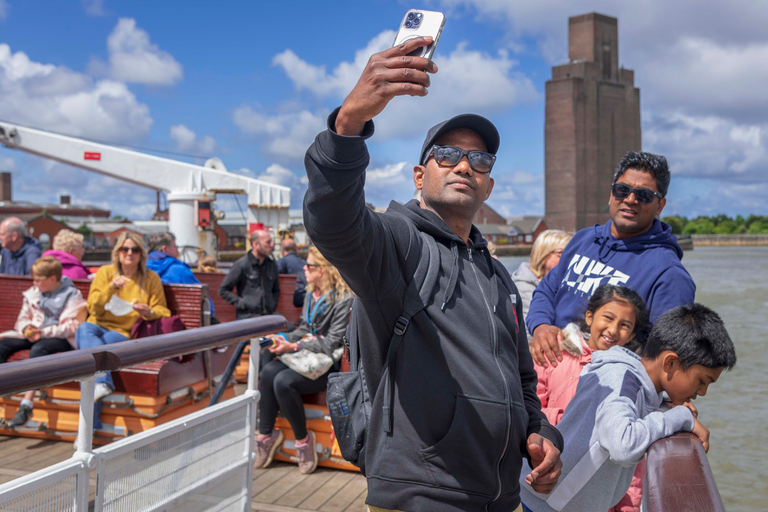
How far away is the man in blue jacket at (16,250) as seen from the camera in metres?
6.61

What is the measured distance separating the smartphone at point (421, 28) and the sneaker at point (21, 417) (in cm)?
446

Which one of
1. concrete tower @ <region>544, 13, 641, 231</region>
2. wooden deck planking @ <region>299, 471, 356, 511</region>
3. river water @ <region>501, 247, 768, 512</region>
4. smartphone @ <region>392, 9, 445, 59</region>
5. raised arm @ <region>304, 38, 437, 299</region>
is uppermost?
concrete tower @ <region>544, 13, 641, 231</region>

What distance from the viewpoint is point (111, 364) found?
2004mm

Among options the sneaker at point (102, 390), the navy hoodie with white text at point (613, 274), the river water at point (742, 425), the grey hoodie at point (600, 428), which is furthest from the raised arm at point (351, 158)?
the river water at point (742, 425)

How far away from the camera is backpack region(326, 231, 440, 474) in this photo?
149cm

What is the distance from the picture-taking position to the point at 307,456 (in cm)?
423

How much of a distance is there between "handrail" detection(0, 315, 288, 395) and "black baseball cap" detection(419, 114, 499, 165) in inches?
46.4

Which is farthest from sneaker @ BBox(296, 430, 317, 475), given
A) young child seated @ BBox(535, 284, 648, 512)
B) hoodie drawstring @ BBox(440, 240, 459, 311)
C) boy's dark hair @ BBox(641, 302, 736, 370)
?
hoodie drawstring @ BBox(440, 240, 459, 311)

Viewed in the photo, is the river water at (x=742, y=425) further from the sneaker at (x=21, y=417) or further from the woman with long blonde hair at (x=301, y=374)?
the sneaker at (x=21, y=417)

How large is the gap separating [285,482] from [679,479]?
311 centimetres

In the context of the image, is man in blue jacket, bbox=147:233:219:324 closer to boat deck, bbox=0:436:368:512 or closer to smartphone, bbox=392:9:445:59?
boat deck, bbox=0:436:368:512

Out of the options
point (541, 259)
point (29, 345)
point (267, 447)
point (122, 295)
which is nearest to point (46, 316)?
point (29, 345)

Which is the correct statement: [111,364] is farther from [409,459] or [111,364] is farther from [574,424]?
[574,424]

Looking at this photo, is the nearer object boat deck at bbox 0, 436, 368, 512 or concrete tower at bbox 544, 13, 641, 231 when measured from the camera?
boat deck at bbox 0, 436, 368, 512
